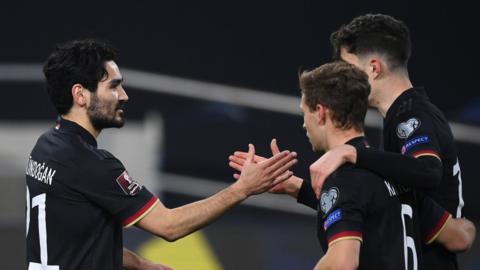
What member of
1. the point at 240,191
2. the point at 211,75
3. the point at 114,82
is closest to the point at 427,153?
the point at 240,191

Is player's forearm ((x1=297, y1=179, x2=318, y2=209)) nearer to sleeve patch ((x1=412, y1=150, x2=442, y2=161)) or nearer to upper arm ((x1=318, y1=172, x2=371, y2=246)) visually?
sleeve patch ((x1=412, y1=150, x2=442, y2=161))

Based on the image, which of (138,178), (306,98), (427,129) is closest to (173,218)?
(306,98)

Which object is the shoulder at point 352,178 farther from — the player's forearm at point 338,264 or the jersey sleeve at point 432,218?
the jersey sleeve at point 432,218

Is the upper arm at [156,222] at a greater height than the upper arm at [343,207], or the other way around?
the upper arm at [343,207]

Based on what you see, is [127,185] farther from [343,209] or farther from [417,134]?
[417,134]

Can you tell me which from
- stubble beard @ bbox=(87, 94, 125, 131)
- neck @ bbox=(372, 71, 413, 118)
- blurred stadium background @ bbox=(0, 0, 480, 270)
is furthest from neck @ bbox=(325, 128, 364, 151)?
blurred stadium background @ bbox=(0, 0, 480, 270)

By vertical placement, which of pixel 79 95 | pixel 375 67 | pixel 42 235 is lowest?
pixel 42 235

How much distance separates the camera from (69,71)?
10.6 feet

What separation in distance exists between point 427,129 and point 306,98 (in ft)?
1.48

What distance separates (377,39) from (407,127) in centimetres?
35

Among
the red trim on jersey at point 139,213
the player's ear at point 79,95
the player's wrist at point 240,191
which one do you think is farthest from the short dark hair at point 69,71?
the player's wrist at point 240,191

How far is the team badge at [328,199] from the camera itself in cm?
268

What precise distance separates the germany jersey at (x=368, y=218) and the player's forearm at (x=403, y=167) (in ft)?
0.08

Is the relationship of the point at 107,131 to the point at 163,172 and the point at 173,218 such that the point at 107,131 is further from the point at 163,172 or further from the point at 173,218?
the point at 173,218
